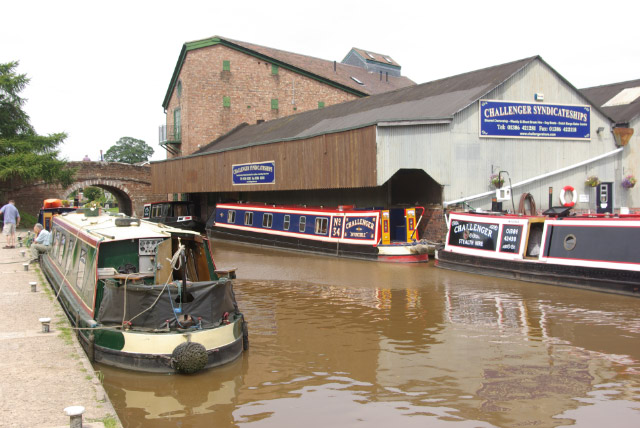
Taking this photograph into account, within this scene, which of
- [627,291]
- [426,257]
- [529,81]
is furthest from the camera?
[529,81]

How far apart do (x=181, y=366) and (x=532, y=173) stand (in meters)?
17.0

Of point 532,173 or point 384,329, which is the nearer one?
point 384,329

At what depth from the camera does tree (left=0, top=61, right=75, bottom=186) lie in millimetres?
30766

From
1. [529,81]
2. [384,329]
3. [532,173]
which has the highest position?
[529,81]

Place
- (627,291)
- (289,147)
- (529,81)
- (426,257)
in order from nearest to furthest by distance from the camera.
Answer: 1. (627,291)
2. (426,257)
3. (529,81)
4. (289,147)

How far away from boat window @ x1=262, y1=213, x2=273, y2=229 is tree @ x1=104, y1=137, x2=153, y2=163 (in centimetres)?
8095

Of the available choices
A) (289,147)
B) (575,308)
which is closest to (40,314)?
(575,308)

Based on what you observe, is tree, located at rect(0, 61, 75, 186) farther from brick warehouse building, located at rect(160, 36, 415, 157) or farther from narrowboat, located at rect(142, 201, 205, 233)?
brick warehouse building, located at rect(160, 36, 415, 157)

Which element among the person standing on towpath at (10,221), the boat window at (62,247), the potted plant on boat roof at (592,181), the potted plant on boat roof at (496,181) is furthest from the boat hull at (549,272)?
the person standing on towpath at (10,221)

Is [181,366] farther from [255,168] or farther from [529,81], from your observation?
[255,168]

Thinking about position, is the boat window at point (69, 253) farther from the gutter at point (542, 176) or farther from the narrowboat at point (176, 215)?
the narrowboat at point (176, 215)

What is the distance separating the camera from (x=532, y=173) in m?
21.1

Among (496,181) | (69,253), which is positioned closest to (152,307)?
(69,253)

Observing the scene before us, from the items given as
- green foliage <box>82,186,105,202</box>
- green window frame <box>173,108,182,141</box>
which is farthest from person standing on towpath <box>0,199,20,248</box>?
green foliage <box>82,186,105,202</box>
